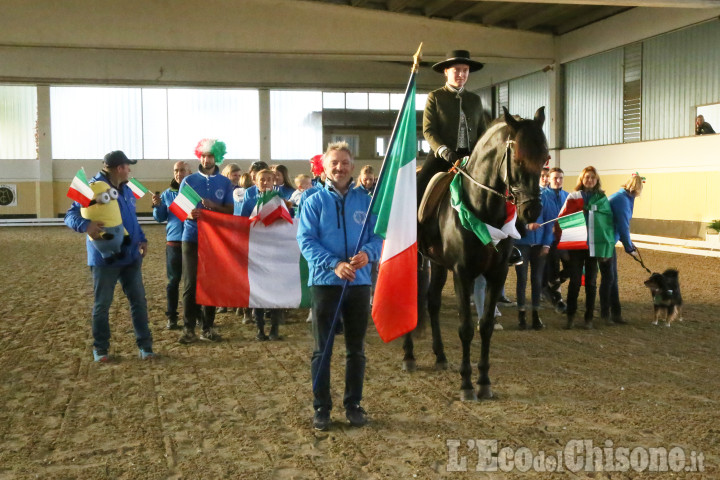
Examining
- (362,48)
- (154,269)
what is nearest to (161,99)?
(362,48)

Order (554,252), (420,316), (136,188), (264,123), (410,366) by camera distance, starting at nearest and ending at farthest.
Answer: (410,366)
(420,316)
(136,188)
(554,252)
(264,123)

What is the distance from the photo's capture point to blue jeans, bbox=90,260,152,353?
20.0 ft

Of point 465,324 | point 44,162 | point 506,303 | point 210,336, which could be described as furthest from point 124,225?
point 44,162

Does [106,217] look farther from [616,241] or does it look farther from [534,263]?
[616,241]

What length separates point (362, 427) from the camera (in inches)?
173

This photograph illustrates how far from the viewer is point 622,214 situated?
25.8 feet

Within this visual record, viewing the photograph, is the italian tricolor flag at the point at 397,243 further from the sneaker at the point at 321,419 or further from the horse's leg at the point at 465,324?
the horse's leg at the point at 465,324

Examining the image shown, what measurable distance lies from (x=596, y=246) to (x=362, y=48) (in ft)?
53.8

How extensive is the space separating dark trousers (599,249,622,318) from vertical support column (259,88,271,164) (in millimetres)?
25253

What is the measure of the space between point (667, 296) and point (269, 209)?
14.6 feet

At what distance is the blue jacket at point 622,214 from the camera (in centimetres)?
779

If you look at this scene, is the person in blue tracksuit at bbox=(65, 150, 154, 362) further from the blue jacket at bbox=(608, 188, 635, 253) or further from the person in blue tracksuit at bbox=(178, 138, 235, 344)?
the blue jacket at bbox=(608, 188, 635, 253)

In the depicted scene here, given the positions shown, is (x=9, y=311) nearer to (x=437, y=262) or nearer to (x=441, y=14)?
(x=437, y=262)

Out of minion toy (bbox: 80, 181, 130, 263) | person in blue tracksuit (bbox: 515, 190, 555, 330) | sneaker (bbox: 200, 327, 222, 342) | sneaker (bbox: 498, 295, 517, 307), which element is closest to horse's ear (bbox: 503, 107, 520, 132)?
person in blue tracksuit (bbox: 515, 190, 555, 330)
